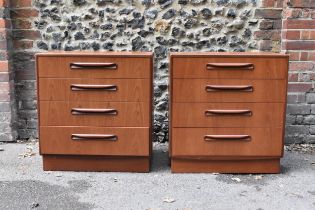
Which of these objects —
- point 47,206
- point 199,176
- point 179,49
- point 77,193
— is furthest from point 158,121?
point 47,206

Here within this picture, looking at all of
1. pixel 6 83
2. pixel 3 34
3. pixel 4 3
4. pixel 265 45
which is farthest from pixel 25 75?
pixel 265 45

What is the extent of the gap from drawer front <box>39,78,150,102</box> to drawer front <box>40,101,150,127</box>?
0.04 m

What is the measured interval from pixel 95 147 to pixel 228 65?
46.2 inches

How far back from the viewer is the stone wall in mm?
3779

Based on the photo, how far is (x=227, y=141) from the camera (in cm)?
310

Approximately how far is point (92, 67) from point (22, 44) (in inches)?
46.5

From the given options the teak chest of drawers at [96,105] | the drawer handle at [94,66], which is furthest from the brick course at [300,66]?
the drawer handle at [94,66]

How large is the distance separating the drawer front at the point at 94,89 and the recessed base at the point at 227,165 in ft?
1.91

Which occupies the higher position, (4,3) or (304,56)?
(4,3)

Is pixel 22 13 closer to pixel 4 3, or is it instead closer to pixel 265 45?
pixel 4 3

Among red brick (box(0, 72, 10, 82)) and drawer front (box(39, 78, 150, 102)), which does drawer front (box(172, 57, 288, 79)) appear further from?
red brick (box(0, 72, 10, 82))

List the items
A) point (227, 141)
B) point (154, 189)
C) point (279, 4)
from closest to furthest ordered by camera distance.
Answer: point (154, 189) → point (227, 141) → point (279, 4)

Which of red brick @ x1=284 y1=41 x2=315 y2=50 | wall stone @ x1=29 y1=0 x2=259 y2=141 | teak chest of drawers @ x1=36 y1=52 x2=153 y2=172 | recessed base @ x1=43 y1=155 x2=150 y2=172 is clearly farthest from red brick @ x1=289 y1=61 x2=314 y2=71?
recessed base @ x1=43 y1=155 x2=150 y2=172

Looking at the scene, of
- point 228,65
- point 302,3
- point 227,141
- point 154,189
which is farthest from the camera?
point 302,3
